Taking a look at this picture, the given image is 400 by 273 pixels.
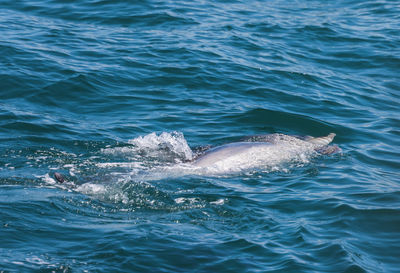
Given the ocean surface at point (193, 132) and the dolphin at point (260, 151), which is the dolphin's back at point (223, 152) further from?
the ocean surface at point (193, 132)

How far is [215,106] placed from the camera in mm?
15664

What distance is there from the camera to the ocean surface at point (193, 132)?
27.3 ft

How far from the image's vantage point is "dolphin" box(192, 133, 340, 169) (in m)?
11.9

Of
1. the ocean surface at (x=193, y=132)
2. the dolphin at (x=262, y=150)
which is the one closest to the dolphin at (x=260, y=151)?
the dolphin at (x=262, y=150)

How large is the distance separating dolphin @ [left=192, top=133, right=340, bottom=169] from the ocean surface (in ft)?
0.53

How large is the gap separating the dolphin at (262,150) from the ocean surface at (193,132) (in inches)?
6.3

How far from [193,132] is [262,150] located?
213 centimetres

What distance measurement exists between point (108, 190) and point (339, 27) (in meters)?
15.4

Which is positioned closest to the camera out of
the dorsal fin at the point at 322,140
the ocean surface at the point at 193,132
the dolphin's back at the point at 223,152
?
the ocean surface at the point at 193,132

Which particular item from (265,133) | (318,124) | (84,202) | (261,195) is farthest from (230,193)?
(318,124)

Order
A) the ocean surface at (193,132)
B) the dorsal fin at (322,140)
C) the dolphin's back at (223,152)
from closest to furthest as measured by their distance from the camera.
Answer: the ocean surface at (193,132) < the dolphin's back at (223,152) < the dorsal fin at (322,140)

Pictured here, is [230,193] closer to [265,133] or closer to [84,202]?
[84,202]

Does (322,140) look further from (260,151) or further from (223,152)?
(223,152)

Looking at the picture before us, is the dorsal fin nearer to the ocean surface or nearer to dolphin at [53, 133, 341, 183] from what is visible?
dolphin at [53, 133, 341, 183]
